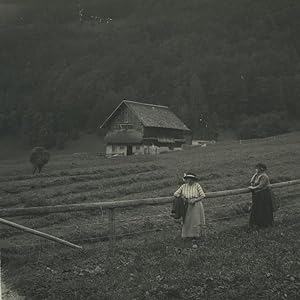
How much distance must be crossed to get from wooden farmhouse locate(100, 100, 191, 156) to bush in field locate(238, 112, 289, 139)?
3130 centimetres

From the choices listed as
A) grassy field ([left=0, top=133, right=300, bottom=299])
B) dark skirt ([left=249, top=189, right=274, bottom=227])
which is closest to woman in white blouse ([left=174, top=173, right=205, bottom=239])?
grassy field ([left=0, top=133, right=300, bottom=299])

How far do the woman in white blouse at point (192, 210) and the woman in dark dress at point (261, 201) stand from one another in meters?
1.85

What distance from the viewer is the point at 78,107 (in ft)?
418

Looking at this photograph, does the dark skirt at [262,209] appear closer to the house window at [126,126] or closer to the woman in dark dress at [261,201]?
the woman in dark dress at [261,201]

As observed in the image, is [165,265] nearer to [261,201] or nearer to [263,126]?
[261,201]

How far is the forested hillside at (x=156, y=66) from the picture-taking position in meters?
114

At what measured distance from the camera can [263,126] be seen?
96.3 meters

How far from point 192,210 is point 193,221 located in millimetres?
283

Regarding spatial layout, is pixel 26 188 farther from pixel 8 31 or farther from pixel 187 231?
pixel 8 31

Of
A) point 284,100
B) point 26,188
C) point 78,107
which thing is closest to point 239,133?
point 284,100

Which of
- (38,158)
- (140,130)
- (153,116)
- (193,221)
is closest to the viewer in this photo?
(193,221)

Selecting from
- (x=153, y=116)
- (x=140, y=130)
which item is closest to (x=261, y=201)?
(x=140, y=130)

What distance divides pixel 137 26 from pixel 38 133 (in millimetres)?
85781

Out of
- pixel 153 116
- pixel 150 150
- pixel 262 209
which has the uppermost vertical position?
pixel 153 116
